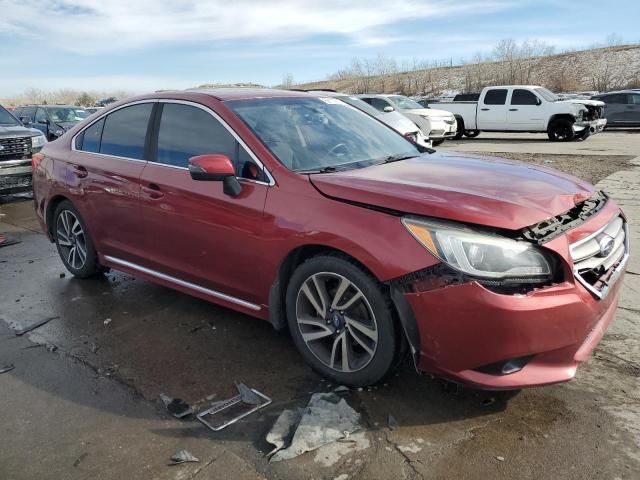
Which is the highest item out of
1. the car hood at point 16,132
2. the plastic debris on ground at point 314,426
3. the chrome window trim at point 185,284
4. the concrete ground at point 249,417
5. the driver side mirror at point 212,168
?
the car hood at point 16,132

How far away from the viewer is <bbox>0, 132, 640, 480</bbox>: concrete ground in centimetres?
258

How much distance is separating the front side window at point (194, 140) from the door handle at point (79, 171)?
100 cm

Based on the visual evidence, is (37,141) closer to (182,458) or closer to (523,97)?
(182,458)

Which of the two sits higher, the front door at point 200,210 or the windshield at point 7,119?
the windshield at point 7,119

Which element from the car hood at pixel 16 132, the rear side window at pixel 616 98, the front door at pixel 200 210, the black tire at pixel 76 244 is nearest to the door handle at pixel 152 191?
the front door at pixel 200 210

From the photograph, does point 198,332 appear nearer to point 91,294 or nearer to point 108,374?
point 108,374

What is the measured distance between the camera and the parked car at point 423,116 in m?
18.1

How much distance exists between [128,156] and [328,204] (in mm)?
2101

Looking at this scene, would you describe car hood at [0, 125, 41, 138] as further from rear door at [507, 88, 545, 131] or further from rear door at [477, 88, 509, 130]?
rear door at [507, 88, 545, 131]

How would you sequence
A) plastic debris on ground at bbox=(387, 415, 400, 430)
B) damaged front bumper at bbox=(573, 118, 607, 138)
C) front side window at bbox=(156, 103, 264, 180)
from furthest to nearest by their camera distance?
damaged front bumper at bbox=(573, 118, 607, 138), front side window at bbox=(156, 103, 264, 180), plastic debris on ground at bbox=(387, 415, 400, 430)

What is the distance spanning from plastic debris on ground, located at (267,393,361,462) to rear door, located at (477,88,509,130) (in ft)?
64.2

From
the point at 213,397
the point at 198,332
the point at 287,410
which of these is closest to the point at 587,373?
the point at 287,410

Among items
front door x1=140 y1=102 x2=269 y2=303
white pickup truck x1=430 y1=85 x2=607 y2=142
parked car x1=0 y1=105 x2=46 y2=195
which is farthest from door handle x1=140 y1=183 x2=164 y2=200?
white pickup truck x1=430 y1=85 x2=607 y2=142

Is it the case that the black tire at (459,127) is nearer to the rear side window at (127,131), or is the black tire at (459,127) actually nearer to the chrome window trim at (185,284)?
the rear side window at (127,131)
